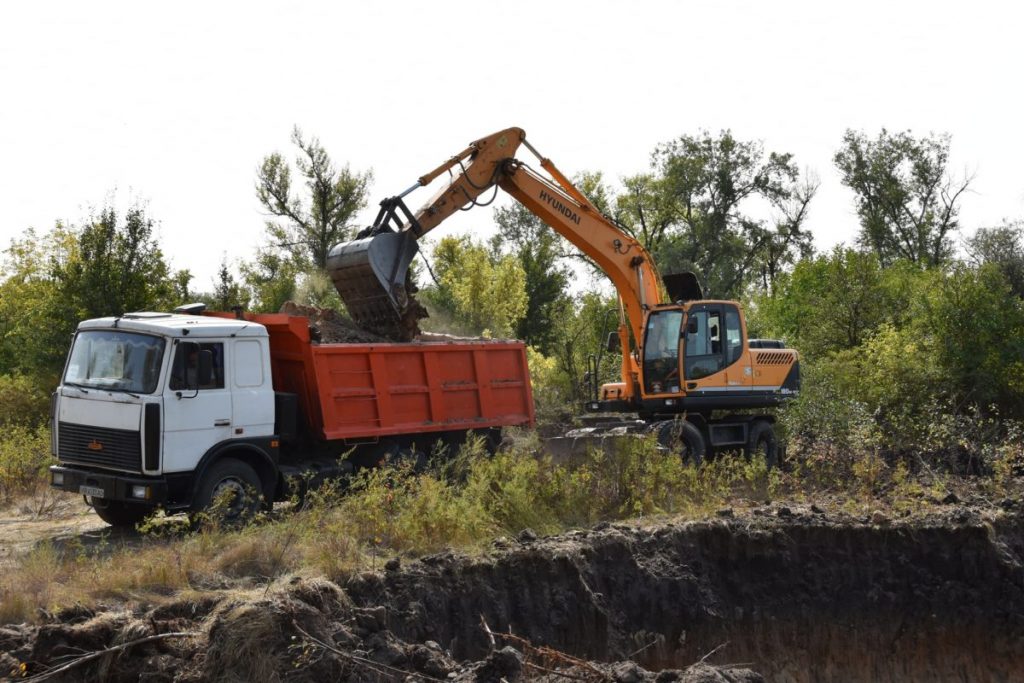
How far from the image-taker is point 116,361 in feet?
40.0

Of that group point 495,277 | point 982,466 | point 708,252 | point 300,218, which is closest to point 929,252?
point 708,252

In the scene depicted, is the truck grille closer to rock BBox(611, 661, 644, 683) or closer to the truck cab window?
the truck cab window

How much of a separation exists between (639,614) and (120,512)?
20.5 feet

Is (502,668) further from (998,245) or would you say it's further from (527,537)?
(998,245)

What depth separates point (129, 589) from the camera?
880 centimetres

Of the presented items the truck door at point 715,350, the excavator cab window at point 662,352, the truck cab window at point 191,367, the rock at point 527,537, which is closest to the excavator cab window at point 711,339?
the truck door at point 715,350

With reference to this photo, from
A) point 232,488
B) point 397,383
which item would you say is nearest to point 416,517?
point 232,488

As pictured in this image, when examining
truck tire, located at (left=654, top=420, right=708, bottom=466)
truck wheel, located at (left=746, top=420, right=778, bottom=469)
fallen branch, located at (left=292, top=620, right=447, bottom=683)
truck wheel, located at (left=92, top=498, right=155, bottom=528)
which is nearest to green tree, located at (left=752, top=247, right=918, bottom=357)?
truck wheel, located at (left=746, top=420, right=778, bottom=469)

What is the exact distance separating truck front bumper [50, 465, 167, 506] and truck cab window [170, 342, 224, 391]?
3.49 feet

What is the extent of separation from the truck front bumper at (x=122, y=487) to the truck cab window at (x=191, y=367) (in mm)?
1064

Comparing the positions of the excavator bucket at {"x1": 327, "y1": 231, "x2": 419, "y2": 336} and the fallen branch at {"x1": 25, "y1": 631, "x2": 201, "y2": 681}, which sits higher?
the excavator bucket at {"x1": 327, "y1": 231, "x2": 419, "y2": 336}

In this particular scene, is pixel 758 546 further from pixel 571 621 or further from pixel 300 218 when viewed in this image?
pixel 300 218

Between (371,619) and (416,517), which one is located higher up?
(416,517)

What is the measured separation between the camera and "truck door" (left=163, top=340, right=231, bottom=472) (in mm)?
11859
